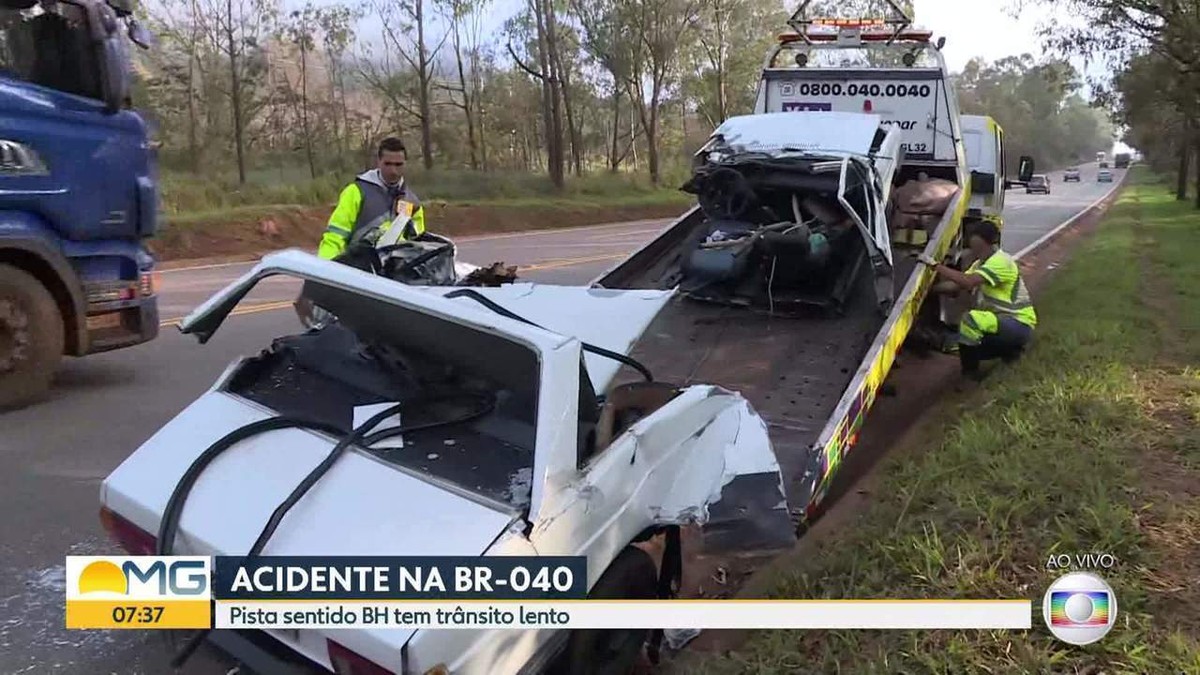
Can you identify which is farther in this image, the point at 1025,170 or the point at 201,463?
the point at 1025,170

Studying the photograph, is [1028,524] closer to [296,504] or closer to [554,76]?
[296,504]

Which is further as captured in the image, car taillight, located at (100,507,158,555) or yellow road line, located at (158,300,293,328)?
yellow road line, located at (158,300,293,328)

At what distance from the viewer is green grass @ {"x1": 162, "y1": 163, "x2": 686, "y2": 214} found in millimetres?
22016

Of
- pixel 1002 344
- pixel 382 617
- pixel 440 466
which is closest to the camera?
pixel 382 617

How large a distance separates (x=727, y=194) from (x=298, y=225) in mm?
16826

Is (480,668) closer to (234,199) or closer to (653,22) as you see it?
(234,199)

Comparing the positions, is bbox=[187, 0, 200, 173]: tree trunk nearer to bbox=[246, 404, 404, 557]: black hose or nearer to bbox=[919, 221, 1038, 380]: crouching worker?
bbox=[919, 221, 1038, 380]: crouching worker

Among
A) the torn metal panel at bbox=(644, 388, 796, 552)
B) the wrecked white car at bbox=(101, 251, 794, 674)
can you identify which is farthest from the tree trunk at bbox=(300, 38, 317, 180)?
the torn metal panel at bbox=(644, 388, 796, 552)

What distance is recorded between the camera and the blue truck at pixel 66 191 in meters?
6.22

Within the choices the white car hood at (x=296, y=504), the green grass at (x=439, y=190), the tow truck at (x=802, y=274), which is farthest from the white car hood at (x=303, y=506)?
the green grass at (x=439, y=190)

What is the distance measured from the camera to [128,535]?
3.18 meters

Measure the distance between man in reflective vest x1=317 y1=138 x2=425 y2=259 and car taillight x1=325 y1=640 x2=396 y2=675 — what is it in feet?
10.6

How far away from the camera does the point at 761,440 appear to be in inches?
140

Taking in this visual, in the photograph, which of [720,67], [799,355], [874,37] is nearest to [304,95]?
[720,67]
